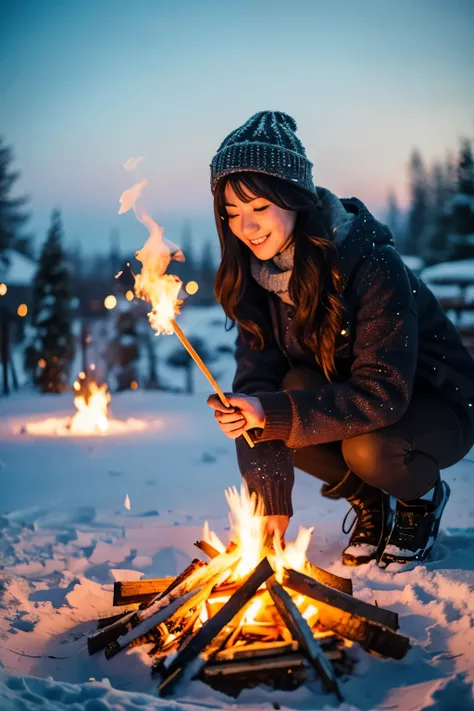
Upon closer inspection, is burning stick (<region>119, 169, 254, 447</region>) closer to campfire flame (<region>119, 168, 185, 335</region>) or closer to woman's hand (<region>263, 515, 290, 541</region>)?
campfire flame (<region>119, 168, 185, 335</region>)

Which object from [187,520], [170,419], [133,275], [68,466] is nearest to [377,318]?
[133,275]

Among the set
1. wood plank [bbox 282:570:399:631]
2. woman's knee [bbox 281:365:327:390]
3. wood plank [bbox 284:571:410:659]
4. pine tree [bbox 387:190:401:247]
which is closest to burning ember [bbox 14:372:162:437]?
woman's knee [bbox 281:365:327:390]

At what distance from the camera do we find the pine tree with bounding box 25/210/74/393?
57.2ft

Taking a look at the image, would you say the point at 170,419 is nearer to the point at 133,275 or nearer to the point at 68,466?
the point at 68,466

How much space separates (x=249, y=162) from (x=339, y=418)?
1121 mm

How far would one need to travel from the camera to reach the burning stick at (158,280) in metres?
2.45

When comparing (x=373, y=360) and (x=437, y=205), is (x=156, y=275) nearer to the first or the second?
(x=373, y=360)

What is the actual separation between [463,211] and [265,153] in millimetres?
26429

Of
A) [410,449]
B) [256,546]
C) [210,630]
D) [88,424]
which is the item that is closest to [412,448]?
[410,449]

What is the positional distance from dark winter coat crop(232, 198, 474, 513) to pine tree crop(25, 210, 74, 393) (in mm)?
15332

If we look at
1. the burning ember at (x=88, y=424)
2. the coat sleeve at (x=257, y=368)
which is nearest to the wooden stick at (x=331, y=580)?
the coat sleeve at (x=257, y=368)

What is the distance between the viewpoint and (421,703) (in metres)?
1.93

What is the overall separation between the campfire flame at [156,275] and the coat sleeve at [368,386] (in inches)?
21.1

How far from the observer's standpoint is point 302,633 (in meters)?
2.07
